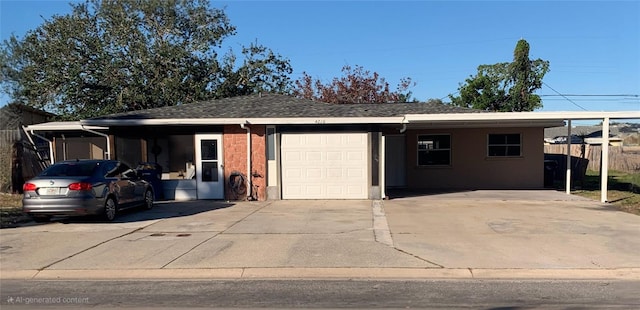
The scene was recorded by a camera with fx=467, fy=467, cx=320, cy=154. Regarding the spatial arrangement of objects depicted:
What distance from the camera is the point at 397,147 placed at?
63.6 ft

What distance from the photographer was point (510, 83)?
3544cm

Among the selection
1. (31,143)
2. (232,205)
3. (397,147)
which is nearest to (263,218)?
(232,205)

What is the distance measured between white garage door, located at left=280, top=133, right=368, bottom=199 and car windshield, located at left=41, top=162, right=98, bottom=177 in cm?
607

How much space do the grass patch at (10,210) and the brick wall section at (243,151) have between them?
19.3ft

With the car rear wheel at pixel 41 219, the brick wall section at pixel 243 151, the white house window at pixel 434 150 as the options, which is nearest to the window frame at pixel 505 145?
the white house window at pixel 434 150

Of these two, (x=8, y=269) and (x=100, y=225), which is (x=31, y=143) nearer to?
(x=100, y=225)

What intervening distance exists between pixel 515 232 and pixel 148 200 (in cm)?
972

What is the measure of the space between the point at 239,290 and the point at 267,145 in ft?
Result: 31.4

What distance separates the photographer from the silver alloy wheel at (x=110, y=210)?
1105 cm

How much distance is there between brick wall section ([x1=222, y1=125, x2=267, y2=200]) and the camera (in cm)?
1532

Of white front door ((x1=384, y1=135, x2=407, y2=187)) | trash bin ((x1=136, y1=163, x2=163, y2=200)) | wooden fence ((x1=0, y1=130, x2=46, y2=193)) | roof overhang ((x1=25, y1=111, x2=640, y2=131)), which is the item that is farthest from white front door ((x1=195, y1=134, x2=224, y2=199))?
Result: white front door ((x1=384, y1=135, x2=407, y2=187))

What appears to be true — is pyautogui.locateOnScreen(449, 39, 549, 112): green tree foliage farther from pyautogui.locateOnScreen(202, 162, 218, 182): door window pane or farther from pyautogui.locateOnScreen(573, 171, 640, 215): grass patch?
pyautogui.locateOnScreen(202, 162, 218, 182): door window pane

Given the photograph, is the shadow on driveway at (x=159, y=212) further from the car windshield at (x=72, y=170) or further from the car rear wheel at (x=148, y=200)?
the car windshield at (x=72, y=170)

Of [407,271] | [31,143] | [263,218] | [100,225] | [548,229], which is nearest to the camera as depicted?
[407,271]
